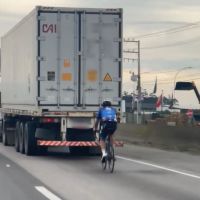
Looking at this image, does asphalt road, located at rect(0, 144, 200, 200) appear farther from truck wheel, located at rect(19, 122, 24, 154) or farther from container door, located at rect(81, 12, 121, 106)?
container door, located at rect(81, 12, 121, 106)

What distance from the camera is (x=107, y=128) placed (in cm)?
1909

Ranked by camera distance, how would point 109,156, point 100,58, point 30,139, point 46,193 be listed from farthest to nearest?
1. point 30,139
2. point 100,58
3. point 109,156
4. point 46,193

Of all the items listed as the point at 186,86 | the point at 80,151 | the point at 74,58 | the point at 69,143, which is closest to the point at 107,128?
the point at 69,143

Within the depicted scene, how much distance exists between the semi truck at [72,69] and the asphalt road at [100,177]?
3.63 ft

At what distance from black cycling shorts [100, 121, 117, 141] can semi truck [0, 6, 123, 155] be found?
329 centimetres

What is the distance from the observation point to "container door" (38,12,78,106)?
2244cm

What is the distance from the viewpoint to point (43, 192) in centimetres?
1399

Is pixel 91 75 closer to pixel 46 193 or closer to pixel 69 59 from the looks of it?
pixel 69 59

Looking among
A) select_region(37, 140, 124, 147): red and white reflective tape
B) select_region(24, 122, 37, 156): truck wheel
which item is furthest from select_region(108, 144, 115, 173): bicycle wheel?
select_region(24, 122, 37, 156): truck wheel

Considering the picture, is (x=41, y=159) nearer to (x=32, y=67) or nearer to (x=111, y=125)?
(x=32, y=67)

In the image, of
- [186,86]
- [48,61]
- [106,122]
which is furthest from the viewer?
[186,86]

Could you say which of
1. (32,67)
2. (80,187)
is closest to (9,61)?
Result: (32,67)

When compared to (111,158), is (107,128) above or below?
above

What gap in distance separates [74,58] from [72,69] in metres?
0.35
